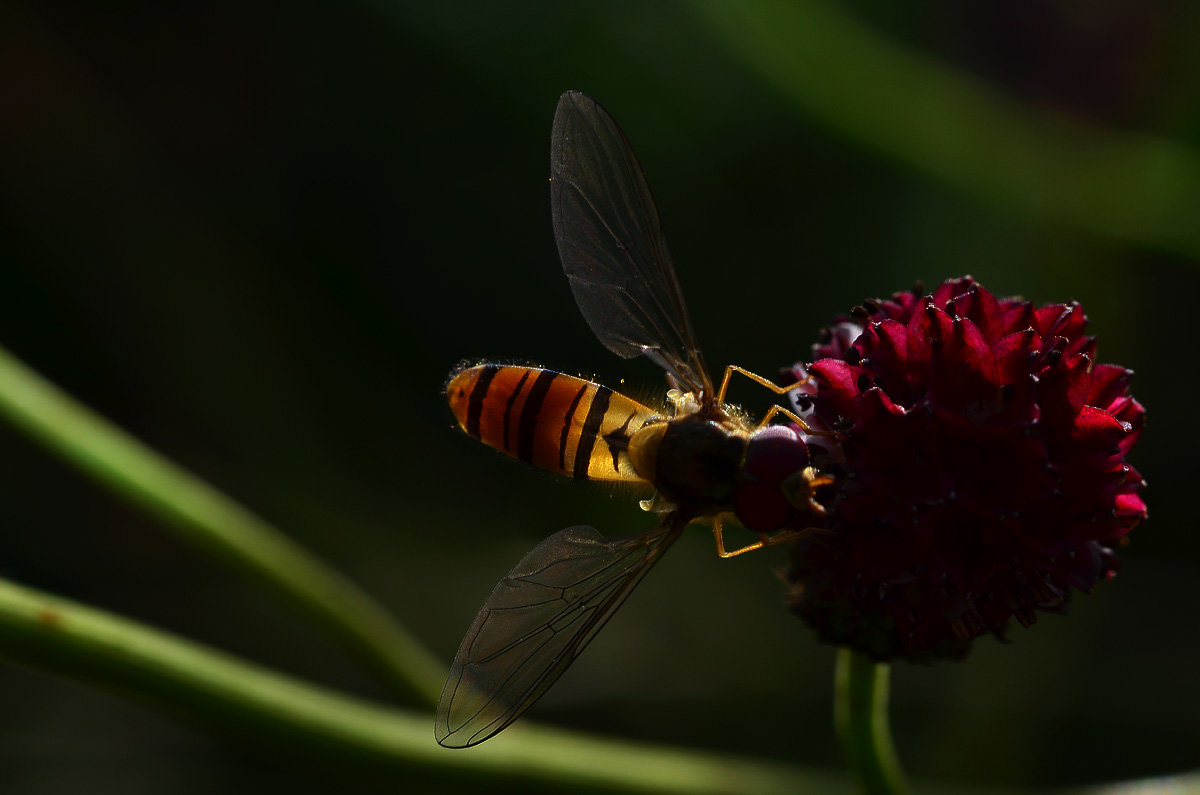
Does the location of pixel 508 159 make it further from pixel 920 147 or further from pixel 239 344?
pixel 920 147

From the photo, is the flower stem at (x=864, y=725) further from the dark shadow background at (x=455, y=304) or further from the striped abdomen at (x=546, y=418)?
the dark shadow background at (x=455, y=304)

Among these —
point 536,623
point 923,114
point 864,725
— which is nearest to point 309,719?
point 536,623

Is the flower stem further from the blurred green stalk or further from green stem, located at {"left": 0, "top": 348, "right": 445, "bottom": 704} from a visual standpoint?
the blurred green stalk

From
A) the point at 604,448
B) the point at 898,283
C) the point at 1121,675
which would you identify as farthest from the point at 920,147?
the point at 604,448

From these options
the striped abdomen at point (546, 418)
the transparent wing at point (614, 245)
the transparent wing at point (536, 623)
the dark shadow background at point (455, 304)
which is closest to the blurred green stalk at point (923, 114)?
the dark shadow background at point (455, 304)

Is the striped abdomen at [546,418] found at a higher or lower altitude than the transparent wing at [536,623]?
higher

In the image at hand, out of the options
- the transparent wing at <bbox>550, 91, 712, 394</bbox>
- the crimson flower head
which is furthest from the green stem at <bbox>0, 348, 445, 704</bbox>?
the crimson flower head

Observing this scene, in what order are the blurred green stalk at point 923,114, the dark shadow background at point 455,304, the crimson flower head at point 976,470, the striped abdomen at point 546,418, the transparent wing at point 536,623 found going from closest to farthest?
the crimson flower head at point 976,470, the transparent wing at point 536,623, the striped abdomen at point 546,418, the dark shadow background at point 455,304, the blurred green stalk at point 923,114
